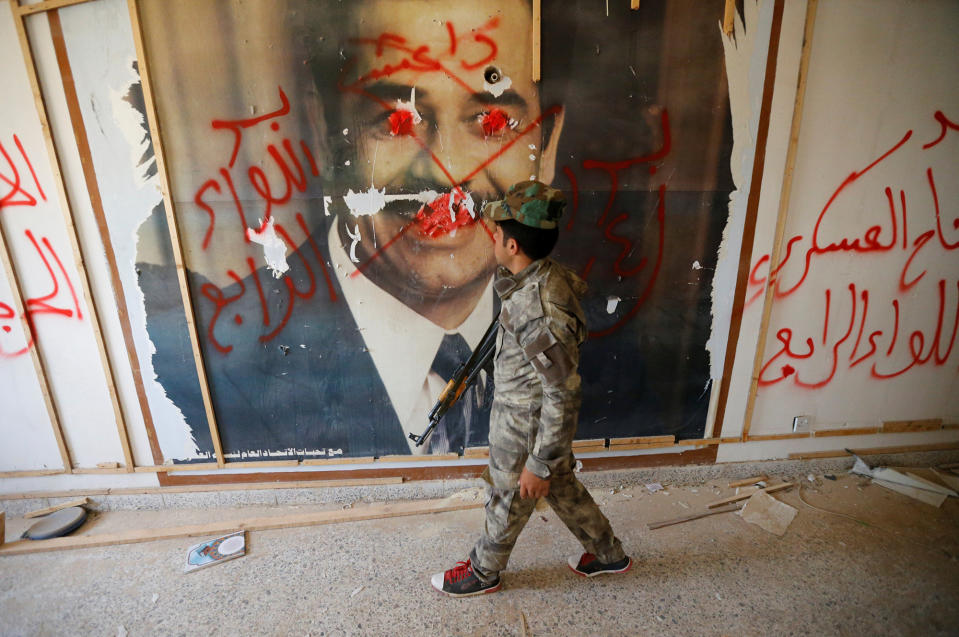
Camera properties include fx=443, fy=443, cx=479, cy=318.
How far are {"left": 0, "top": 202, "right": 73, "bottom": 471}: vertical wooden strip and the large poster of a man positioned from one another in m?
0.74

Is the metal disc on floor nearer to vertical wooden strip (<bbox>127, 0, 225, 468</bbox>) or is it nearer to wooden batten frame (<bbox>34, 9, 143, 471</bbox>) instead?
wooden batten frame (<bbox>34, 9, 143, 471</bbox>)

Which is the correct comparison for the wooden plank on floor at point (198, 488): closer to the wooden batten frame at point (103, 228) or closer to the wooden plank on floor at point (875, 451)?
the wooden batten frame at point (103, 228)

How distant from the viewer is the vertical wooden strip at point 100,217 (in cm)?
242

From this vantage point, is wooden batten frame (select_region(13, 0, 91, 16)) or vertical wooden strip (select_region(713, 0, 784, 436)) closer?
wooden batten frame (select_region(13, 0, 91, 16))

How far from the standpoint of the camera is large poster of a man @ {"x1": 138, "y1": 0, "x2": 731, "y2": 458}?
2.44 m

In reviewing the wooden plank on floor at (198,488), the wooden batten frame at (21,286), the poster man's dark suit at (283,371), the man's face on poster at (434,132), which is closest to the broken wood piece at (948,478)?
the poster man's dark suit at (283,371)

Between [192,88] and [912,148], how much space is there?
A: 431 cm

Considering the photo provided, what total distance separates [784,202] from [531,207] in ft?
6.42

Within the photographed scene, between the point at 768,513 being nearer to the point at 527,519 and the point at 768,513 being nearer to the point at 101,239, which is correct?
the point at 527,519

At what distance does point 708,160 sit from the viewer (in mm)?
2666

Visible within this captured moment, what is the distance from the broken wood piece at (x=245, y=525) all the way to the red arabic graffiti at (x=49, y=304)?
1212 mm

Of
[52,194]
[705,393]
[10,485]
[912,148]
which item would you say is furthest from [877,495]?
[10,485]

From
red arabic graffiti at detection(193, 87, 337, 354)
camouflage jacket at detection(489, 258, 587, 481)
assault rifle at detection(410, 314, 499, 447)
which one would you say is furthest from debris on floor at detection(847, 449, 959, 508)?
red arabic graffiti at detection(193, 87, 337, 354)

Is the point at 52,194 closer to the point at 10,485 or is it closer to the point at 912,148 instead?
the point at 10,485
